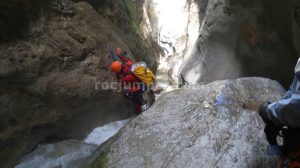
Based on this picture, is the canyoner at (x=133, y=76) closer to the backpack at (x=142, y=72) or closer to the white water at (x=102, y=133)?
the backpack at (x=142, y=72)

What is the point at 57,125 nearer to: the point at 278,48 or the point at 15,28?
the point at 15,28

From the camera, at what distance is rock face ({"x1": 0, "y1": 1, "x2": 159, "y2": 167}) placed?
573 cm

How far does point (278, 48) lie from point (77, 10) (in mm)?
5573

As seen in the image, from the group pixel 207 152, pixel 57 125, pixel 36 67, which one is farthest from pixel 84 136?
pixel 207 152

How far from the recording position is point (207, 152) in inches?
189

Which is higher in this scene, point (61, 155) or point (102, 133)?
point (61, 155)

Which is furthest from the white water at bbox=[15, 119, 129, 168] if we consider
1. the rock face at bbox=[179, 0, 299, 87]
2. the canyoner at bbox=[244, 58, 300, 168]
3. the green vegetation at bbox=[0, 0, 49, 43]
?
the rock face at bbox=[179, 0, 299, 87]

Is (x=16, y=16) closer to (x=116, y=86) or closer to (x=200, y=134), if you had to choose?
(x=116, y=86)

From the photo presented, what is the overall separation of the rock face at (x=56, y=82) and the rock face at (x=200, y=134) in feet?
5.84

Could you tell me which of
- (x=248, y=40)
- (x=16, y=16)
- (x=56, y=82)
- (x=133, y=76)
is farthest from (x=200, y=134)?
(x=248, y=40)

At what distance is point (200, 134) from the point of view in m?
5.11

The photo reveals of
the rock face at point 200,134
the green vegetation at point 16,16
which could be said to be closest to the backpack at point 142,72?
the rock face at point 200,134

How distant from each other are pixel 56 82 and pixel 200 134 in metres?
3.53

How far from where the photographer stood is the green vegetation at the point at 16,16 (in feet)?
18.7
